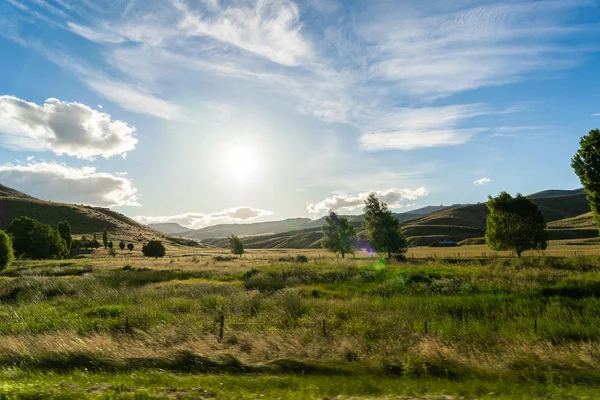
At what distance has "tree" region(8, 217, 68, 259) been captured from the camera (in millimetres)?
81375

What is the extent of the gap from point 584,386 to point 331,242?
70.2 m

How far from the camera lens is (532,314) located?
A: 65.7 ft

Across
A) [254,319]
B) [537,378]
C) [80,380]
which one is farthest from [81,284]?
[537,378]

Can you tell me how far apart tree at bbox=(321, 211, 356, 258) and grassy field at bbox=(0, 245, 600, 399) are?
167 ft

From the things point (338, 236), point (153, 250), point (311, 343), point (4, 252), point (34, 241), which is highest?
point (34, 241)

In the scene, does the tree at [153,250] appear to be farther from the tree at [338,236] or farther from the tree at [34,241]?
the tree at [338,236]

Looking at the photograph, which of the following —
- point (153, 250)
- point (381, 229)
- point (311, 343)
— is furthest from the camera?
point (153, 250)

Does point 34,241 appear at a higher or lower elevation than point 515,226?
higher

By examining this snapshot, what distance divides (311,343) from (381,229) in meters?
51.3

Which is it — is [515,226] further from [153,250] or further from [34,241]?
[34,241]

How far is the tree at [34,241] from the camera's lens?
8138 cm

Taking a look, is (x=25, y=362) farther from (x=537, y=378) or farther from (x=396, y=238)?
(x=396, y=238)

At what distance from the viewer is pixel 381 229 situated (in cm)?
6331

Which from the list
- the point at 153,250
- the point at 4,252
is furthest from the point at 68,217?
the point at 4,252
